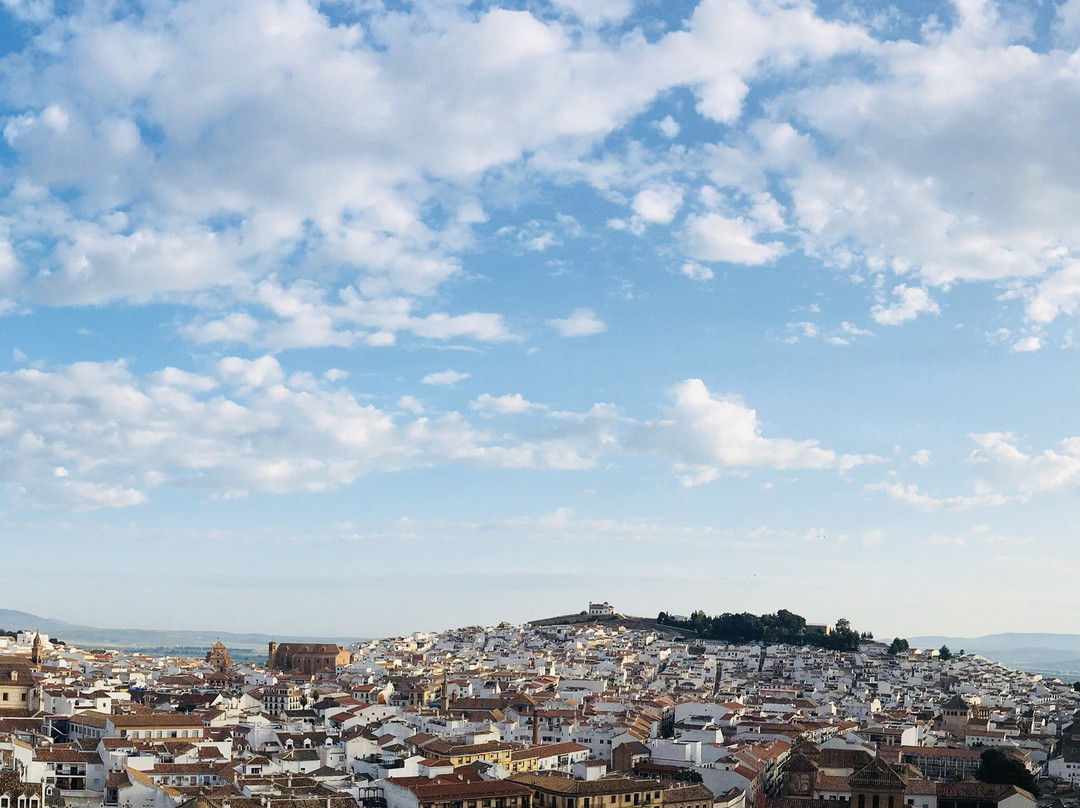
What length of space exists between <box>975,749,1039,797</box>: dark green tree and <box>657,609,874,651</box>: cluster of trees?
61566 mm

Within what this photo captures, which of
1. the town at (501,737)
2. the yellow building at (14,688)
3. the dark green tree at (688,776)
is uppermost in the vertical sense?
the yellow building at (14,688)

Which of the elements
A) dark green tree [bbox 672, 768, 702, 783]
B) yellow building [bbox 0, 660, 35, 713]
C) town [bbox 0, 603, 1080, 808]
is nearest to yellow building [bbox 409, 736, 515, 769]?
town [bbox 0, 603, 1080, 808]

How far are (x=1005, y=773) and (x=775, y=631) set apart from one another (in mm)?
65362

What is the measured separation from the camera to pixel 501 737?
49.1 metres

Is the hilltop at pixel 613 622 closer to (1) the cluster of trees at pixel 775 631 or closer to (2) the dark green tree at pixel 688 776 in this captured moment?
(1) the cluster of trees at pixel 775 631

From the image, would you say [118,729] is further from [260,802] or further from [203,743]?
[260,802]

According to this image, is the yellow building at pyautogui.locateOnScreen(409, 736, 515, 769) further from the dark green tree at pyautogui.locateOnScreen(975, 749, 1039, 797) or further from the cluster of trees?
the cluster of trees

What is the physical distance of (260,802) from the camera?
31.9 m

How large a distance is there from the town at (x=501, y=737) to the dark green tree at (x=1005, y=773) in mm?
152

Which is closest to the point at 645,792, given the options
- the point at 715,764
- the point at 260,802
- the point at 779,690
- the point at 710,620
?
the point at 715,764

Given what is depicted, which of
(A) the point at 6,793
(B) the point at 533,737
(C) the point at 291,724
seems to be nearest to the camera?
(A) the point at 6,793

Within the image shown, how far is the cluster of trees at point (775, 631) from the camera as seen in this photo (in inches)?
4316

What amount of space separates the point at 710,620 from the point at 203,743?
3261 inches

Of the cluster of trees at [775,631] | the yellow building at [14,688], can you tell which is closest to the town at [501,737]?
the yellow building at [14,688]
